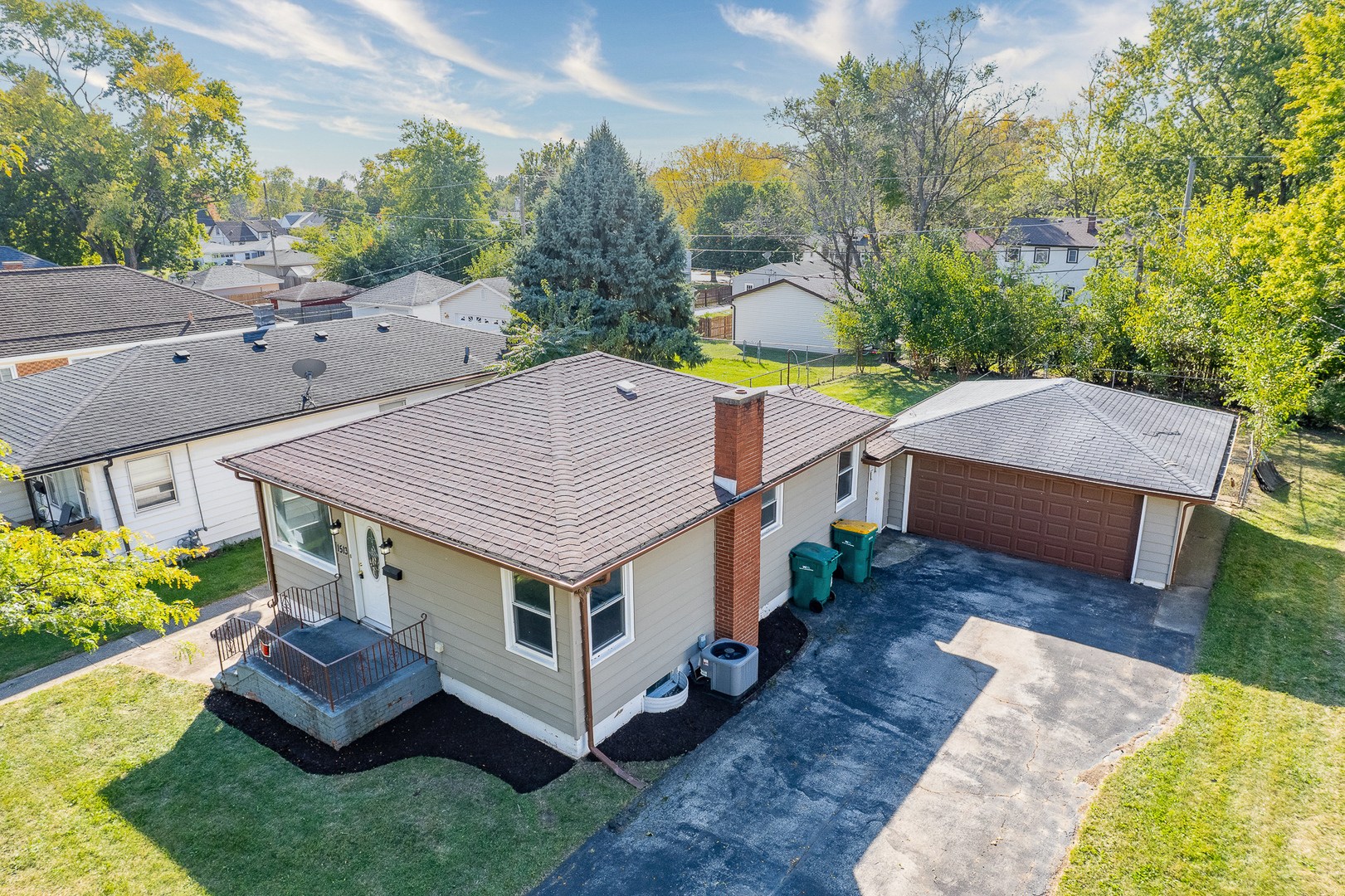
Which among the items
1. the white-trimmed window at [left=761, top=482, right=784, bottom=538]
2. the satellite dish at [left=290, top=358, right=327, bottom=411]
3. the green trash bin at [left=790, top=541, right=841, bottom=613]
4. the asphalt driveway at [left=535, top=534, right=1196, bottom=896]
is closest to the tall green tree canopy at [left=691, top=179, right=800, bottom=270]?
the satellite dish at [left=290, top=358, right=327, bottom=411]

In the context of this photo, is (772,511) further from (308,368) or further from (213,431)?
(308,368)

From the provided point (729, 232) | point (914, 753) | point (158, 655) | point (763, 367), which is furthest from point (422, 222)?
point (914, 753)

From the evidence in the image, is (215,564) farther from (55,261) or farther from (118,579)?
(55,261)

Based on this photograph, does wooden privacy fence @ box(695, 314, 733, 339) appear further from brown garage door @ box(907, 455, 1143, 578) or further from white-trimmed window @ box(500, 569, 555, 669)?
white-trimmed window @ box(500, 569, 555, 669)

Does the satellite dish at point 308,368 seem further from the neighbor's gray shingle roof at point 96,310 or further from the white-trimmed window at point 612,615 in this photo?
the white-trimmed window at point 612,615

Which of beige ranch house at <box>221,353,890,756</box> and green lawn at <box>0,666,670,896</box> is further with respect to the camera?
beige ranch house at <box>221,353,890,756</box>

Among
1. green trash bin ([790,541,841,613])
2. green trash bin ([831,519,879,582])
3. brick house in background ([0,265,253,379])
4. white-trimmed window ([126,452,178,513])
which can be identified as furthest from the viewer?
brick house in background ([0,265,253,379])
